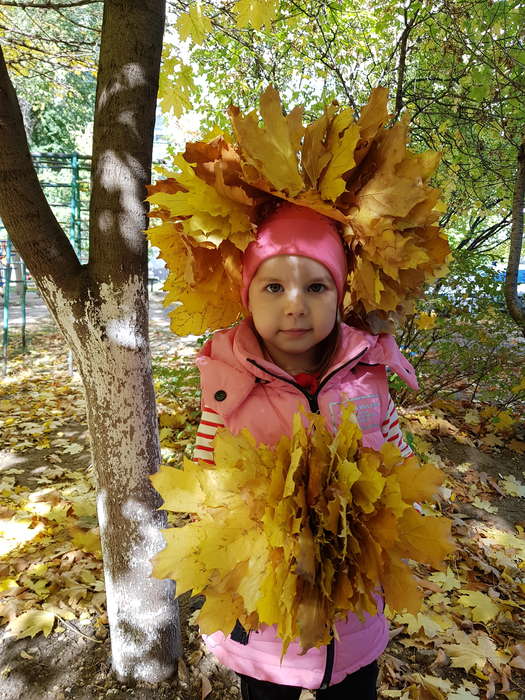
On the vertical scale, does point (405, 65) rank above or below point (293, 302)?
above

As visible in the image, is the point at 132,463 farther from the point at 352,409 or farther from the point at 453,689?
the point at 453,689

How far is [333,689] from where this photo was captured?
4.74 feet

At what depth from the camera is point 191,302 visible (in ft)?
4.82

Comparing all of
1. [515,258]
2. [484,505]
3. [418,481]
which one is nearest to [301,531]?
[418,481]

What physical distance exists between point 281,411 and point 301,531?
1.22 feet

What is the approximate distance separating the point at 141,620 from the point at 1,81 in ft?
6.71

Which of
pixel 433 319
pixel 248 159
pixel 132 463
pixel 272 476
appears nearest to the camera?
pixel 272 476

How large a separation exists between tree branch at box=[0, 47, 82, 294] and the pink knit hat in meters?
0.72

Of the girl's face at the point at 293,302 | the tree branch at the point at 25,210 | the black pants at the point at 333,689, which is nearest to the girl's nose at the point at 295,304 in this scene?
the girl's face at the point at 293,302

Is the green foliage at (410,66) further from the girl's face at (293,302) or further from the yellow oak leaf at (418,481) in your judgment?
the yellow oak leaf at (418,481)

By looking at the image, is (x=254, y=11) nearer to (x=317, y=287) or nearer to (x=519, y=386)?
(x=317, y=287)

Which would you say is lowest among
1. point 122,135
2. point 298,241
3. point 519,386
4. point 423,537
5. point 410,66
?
point 519,386

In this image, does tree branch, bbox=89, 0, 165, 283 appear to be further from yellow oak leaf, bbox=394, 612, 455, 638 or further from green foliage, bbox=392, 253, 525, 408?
green foliage, bbox=392, 253, 525, 408

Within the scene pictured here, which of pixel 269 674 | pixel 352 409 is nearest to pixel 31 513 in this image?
pixel 269 674
